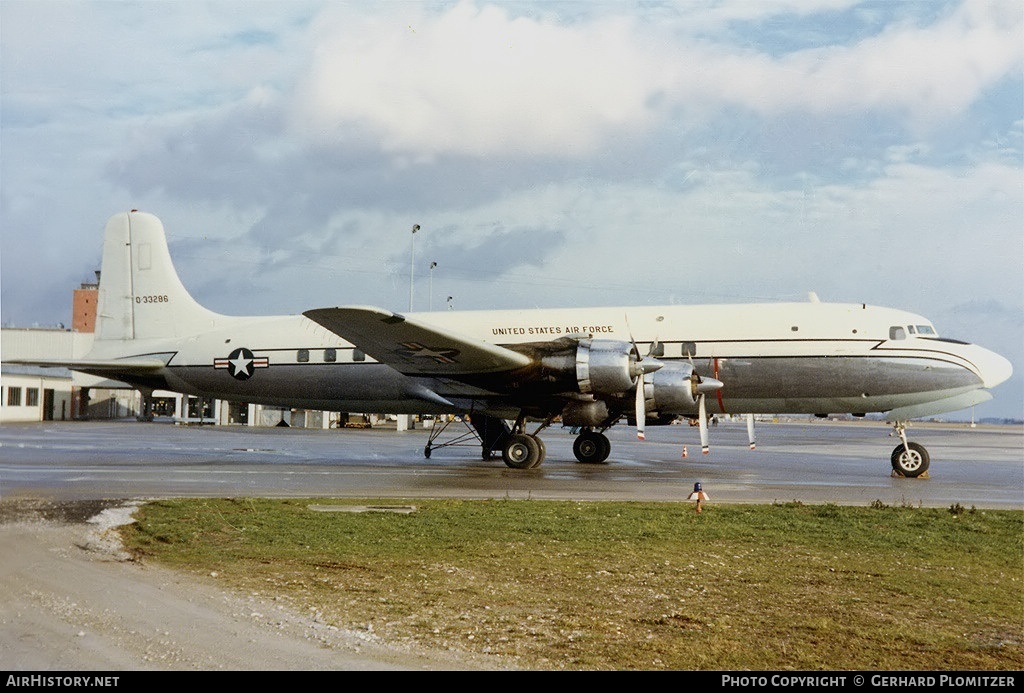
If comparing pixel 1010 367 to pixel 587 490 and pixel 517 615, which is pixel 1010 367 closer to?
pixel 587 490

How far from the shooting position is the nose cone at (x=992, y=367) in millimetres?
20078

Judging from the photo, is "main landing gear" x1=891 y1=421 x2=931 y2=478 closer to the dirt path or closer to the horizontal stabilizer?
the horizontal stabilizer

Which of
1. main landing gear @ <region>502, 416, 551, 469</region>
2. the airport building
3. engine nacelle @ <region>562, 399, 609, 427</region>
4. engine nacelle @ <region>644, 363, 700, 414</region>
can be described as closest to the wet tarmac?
main landing gear @ <region>502, 416, 551, 469</region>

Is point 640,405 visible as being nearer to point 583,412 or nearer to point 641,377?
point 641,377

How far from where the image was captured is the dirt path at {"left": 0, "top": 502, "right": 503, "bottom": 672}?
5.51 metres

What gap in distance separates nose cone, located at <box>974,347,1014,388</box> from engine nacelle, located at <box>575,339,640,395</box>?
8.30 m

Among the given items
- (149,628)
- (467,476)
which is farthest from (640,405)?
(149,628)

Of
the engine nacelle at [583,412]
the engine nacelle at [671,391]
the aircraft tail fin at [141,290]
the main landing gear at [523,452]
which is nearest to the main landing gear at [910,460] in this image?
the engine nacelle at [671,391]

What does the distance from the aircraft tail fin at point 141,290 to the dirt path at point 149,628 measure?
17443mm

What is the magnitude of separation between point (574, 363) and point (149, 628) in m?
13.4

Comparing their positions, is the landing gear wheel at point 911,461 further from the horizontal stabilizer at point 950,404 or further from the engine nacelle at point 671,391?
the engine nacelle at point 671,391

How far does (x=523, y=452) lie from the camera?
20578 mm

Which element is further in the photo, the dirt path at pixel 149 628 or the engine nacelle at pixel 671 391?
the engine nacelle at pixel 671 391
